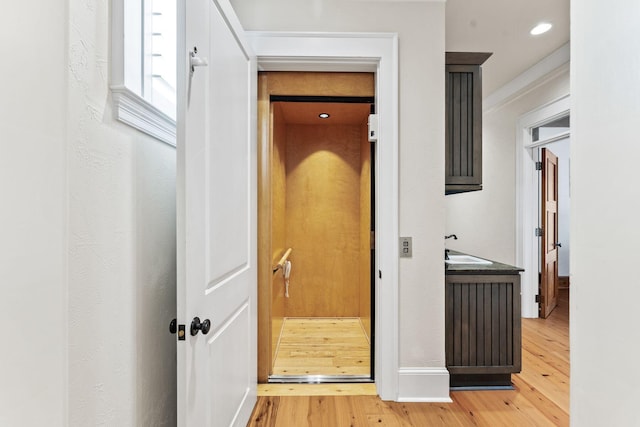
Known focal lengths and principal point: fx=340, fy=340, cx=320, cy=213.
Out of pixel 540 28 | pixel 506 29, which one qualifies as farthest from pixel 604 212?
pixel 540 28

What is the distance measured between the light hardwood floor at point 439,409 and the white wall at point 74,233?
101cm

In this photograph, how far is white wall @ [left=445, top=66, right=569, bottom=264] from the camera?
414cm

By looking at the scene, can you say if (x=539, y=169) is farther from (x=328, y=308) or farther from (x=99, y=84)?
(x=99, y=84)

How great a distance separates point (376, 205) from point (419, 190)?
0.95 feet

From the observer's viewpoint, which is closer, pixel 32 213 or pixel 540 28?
pixel 32 213

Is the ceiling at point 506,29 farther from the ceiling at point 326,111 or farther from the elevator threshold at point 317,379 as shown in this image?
the elevator threshold at point 317,379

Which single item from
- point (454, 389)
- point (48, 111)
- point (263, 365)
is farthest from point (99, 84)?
→ point (454, 389)

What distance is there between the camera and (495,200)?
169 inches

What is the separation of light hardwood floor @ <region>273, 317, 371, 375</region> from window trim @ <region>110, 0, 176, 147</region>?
2068 mm

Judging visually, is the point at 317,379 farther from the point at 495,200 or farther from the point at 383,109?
the point at 495,200

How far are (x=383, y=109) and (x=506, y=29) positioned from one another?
162cm

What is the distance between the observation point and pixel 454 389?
7.55 feet

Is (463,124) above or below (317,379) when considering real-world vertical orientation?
above

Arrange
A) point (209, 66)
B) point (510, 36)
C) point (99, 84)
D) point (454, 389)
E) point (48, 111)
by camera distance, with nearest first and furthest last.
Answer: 1. point (48, 111)
2. point (99, 84)
3. point (209, 66)
4. point (454, 389)
5. point (510, 36)
